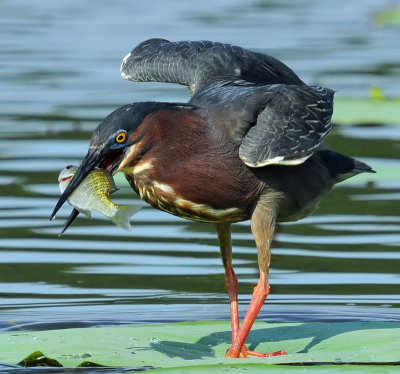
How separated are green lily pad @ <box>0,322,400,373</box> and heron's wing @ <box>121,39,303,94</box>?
176 centimetres

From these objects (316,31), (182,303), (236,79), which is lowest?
(316,31)

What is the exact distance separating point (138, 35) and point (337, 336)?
15.4m

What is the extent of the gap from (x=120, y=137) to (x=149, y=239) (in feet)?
12.5

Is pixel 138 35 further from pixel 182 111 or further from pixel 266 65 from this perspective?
pixel 182 111

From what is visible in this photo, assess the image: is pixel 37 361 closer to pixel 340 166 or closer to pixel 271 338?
pixel 271 338

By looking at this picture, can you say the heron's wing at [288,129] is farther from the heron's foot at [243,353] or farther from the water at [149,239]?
the water at [149,239]

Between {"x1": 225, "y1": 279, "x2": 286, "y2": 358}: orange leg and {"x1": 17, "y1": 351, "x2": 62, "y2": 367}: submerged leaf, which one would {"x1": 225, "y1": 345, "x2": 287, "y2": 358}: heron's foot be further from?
{"x1": 17, "y1": 351, "x2": 62, "y2": 367}: submerged leaf

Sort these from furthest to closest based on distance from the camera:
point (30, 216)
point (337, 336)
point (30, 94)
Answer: point (30, 94)
point (30, 216)
point (337, 336)

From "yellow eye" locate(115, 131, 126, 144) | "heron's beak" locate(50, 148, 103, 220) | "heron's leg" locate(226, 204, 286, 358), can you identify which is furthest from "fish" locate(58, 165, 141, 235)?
"heron's leg" locate(226, 204, 286, 358)

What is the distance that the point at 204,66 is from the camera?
29.9 ft

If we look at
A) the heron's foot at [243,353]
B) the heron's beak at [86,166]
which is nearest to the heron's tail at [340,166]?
the heron's foot at [243,353]

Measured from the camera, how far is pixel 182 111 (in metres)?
7.68

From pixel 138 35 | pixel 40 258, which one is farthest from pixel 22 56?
pixel 40 258

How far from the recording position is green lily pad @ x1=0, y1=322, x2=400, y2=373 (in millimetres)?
7047
